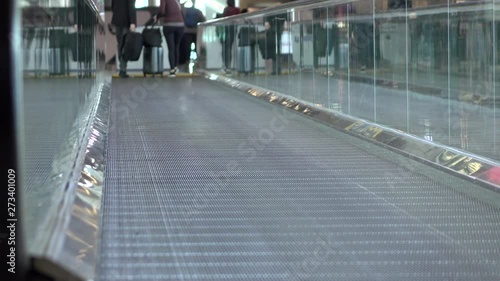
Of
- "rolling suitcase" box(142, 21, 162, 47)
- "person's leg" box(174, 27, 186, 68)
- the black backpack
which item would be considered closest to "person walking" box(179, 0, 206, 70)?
"rolling suitcase" box(142, 21, 162, 47)

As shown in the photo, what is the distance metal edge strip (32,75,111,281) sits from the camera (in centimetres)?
280

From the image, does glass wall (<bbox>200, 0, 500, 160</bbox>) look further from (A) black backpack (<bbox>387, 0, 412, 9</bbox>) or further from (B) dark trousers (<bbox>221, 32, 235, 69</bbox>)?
(B) dark trousers (<bbox>221, 32, 235, 69</bbox>)

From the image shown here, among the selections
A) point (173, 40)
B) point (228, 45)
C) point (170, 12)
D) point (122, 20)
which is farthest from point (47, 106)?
point (173, 40)

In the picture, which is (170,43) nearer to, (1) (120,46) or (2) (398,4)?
(1) (120,46)

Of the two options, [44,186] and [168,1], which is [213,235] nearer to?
[44,186]

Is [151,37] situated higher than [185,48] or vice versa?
[151,37]

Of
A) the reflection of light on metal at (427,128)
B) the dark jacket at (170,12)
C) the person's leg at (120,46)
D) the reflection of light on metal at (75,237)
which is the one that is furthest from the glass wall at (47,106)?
the dark jacket at (170,12)

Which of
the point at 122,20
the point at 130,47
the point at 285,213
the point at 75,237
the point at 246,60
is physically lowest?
the point at 285,213

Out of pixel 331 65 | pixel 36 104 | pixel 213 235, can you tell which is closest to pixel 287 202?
pixel 213 235

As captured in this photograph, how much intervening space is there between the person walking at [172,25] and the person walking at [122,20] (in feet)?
1.85

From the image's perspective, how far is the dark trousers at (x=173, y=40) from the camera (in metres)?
19.6

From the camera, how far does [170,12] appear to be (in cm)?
→ 1948

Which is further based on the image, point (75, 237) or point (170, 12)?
point (170, 12)

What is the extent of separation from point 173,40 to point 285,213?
15.2m
